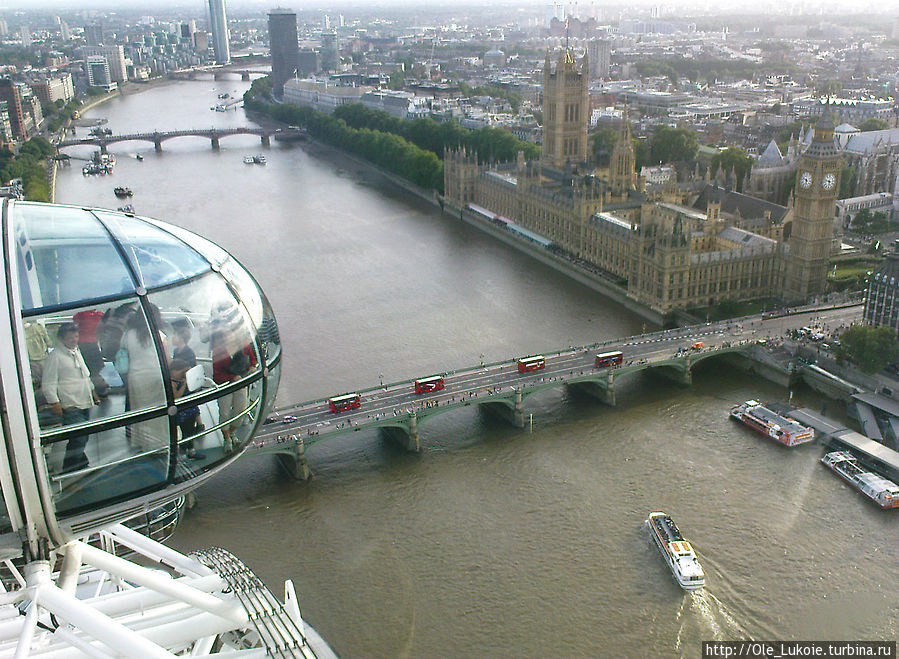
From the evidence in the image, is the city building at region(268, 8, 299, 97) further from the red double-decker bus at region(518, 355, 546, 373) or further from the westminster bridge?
the red double-decker bus at region(518, 355, 546, 373)

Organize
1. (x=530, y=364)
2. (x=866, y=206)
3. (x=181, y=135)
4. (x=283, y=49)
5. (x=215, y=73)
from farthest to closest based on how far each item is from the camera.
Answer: (x=215, y=73)
(x=283, y=49)
(x=181, y=135)
(x=866, y=206)
(x=530, y=364)

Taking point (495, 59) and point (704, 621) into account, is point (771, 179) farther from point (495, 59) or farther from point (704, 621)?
point (495, 59)

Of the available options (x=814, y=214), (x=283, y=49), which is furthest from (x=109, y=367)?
(x=283, y=49)

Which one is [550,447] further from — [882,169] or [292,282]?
[882,169]

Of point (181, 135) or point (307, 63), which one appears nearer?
point (181, 135)

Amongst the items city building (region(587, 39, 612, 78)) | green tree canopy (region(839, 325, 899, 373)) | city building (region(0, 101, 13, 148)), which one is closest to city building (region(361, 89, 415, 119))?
city building (region(0, 101, 13, 148))

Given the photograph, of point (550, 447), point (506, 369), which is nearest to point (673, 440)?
point (550, 447)

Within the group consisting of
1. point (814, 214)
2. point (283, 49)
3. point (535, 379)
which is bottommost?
point (535, 379)
